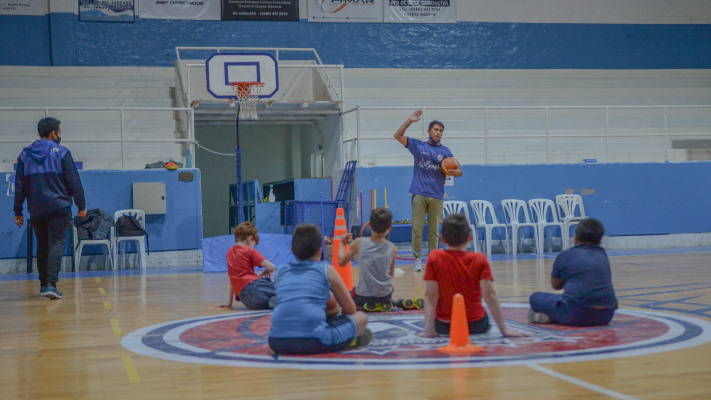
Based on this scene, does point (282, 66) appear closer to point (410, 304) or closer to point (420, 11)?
point (420, 11)

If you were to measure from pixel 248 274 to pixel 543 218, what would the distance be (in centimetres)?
948

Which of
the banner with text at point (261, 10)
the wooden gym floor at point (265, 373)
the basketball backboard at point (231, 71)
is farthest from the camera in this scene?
the banner with text at point (261, 10)

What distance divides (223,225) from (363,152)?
20.2 ft

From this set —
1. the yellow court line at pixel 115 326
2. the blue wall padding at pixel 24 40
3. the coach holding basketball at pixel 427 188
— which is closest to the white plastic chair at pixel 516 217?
the coach holding basketball at pixel 427 188

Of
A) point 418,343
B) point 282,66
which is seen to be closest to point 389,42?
point 282,66

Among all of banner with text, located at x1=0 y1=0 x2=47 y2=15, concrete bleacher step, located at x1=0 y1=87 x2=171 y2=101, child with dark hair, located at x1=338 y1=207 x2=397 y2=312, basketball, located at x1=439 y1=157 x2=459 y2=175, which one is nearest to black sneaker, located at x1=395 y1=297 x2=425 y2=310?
child with dark hair, located at x1=338 y1=207 x2=397 y2=312

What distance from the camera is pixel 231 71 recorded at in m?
13.5

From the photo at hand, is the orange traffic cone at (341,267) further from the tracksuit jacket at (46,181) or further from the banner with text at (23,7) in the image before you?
the banner with text at (23,7)

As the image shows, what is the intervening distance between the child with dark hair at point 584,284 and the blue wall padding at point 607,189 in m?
9.61

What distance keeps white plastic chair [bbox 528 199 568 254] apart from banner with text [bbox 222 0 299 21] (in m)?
8.65

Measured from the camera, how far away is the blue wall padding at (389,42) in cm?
1972

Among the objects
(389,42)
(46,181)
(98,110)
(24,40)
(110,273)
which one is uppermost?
(389,42)

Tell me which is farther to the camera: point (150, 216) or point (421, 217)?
point (150, 216)

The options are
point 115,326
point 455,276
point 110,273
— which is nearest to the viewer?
point 455,276
